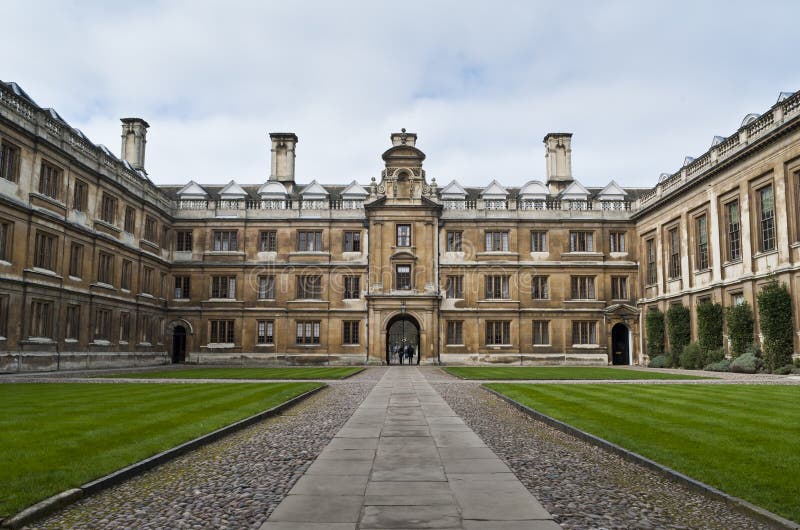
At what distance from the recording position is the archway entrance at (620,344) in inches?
1866

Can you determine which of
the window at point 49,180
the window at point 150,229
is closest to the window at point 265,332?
the window at point 150,229

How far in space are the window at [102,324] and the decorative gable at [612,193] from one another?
3553 centimetres

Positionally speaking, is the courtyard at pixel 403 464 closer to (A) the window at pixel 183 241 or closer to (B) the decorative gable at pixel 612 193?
(A) the window at pixel 183 241

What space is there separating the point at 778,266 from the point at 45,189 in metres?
34.8

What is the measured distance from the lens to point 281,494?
A: 695 centimetres

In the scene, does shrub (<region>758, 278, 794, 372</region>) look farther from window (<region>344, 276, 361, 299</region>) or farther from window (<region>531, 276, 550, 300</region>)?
window (<region>344, 276, 361, 299</region>)

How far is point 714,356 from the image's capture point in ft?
112

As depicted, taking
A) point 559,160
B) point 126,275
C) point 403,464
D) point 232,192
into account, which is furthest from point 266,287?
point 403,464

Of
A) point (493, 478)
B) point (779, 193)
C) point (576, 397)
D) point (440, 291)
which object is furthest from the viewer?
point (440, 291)

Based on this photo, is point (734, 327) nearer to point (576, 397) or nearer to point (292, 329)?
point (576, 397)

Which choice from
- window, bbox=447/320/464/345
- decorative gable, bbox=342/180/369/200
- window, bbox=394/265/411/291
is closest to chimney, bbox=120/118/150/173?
decorative gable, bbox=342/180/369/200

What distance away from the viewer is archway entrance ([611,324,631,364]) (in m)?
47.4

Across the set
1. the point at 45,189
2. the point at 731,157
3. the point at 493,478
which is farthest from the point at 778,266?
the point at 45,189

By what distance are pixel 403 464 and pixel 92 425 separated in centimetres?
574
